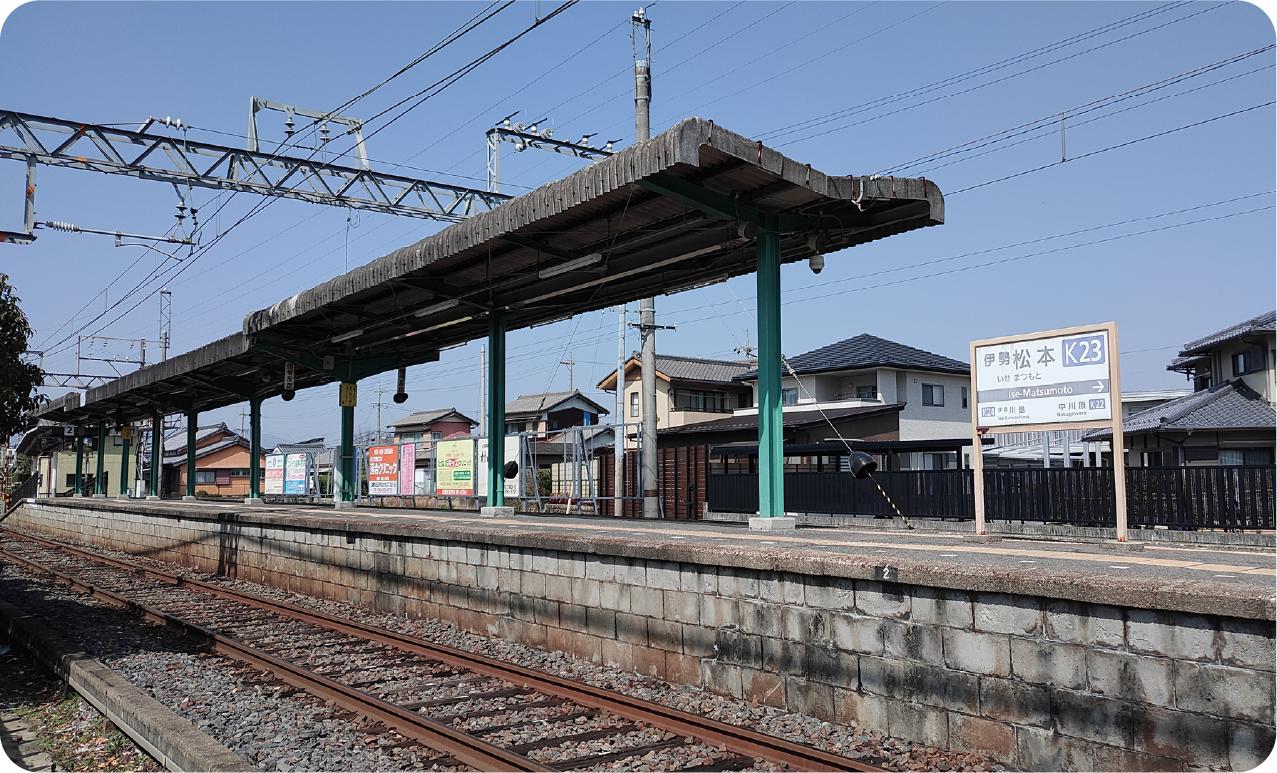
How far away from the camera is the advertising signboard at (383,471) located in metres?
20.7

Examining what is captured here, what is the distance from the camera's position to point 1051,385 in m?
8.47

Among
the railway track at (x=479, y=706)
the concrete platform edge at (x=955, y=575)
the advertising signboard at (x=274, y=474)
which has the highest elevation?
the advertising signboard at (x=274, y=474)

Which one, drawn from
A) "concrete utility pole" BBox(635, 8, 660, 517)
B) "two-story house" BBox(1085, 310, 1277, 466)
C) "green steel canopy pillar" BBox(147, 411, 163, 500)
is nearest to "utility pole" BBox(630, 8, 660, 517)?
"concrete utility pole" BBox(635, 8, 660, 517)

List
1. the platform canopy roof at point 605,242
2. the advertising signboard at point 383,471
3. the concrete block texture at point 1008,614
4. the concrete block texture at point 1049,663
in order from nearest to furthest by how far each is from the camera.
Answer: the concrete block texture at point 1049,663 → the concrete block texture at point 1008,614 → the platform canopy roof at point 605,242 → the advertising signboard at point 383,471

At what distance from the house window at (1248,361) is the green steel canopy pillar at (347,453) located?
23.3 m

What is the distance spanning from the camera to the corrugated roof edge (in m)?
7.73

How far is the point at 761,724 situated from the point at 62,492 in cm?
5267

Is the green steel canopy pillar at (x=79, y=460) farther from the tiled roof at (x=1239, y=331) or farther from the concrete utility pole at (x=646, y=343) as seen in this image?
the tiled roof at (x=1239, y=331)

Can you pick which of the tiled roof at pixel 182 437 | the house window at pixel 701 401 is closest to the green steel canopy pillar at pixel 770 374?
the house window at pixel 701 401

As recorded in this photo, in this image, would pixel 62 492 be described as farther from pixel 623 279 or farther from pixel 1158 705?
pixel 1158 705

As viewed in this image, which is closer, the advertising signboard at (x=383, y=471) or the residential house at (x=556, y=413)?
the advertising signboard at (x=383, y=471)

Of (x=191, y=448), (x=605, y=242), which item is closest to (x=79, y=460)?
(x=191, y=448)

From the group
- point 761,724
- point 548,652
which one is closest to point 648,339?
point 548,652

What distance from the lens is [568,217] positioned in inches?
391
